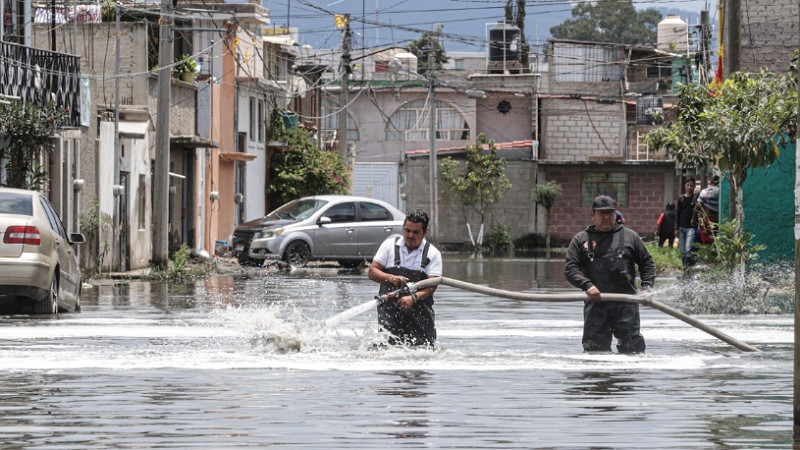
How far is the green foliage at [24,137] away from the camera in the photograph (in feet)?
85.1

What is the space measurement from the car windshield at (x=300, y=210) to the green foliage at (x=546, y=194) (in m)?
23.8

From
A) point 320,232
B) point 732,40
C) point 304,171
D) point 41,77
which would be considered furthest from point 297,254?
point 304,171

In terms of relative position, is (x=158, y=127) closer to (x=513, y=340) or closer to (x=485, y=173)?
(x=513, y=340)

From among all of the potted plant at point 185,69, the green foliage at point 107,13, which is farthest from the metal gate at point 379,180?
the green foliage at point 107,13

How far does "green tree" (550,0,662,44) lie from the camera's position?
12381 centimetres

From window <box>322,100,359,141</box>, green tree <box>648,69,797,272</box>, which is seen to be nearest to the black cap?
green tree <box>648,69,797,272</box>

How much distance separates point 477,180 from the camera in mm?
58438

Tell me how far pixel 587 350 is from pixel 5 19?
20190 mm

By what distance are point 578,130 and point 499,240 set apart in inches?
373

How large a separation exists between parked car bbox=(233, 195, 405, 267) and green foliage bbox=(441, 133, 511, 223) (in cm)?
2221

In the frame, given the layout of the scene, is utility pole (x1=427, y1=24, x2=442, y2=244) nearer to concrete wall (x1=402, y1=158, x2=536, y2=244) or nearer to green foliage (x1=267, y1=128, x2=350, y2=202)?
concrete wall (x1=402, y1=158, x2=536, y2=244)

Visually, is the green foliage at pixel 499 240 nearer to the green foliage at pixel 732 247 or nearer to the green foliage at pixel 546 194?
the green foliage at pixel 546 194

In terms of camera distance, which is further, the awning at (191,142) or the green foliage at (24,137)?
the awning at (191,142)

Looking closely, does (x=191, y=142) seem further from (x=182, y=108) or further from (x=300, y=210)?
(x=300, y=210)
